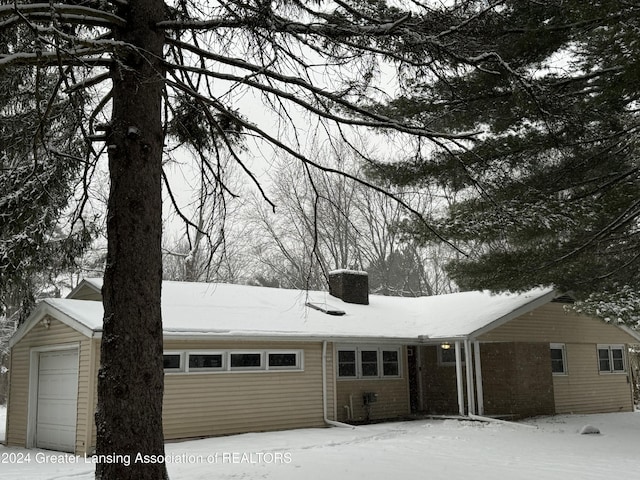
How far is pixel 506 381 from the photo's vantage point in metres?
16.8

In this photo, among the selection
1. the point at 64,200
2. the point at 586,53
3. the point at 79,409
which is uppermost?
the point at 586,53

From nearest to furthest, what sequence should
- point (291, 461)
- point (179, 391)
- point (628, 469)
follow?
point (628, 469), point (291, 461), point (179, 391)

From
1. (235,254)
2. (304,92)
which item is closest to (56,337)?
(304,92)

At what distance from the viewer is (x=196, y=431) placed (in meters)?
13.0

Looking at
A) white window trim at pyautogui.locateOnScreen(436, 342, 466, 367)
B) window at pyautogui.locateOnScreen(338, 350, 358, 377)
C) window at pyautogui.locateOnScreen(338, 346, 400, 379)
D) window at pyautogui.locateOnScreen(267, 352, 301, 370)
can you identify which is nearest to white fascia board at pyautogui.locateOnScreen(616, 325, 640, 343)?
white window trim at pyautogui.locateOnScreen(436, 342, 466, 367)

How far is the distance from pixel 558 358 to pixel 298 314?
7911 millimetres

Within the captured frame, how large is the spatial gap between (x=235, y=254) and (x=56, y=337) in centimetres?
2190

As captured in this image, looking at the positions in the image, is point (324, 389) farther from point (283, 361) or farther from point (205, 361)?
point (205, 361)

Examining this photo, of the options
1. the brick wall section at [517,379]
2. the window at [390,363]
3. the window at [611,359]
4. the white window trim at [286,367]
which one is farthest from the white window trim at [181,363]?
the window at [611,359]

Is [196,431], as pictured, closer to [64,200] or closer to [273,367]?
[273,367]

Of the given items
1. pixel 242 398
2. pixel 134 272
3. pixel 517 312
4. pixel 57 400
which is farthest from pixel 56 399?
pixel 517 312

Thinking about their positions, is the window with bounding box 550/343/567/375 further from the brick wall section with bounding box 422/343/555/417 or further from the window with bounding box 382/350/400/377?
the window with bounding box 382/350/400/377

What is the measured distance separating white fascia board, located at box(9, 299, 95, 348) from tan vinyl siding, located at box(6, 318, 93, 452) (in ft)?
0.32

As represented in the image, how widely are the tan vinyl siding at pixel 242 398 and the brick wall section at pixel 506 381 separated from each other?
3969 millimetres
